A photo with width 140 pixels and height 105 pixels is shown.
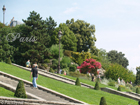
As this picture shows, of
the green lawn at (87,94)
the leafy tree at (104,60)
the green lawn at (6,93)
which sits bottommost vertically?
the green lawn at (87,94)

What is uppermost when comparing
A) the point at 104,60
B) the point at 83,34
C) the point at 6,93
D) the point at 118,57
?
the point at 83,34

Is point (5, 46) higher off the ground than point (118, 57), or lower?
lower

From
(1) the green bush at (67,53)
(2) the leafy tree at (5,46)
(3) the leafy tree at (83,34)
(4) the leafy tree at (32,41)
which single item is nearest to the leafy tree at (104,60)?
(3) the leafy tree at (83,34)

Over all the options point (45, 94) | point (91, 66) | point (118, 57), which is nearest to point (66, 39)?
point (91, 66)

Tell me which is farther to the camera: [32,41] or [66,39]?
[66,39]

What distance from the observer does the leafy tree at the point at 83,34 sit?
52.5 meters

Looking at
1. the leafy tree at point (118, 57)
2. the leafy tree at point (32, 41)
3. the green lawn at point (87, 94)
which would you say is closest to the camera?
the green lawn at point (87, 94)

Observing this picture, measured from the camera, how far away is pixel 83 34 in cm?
5328

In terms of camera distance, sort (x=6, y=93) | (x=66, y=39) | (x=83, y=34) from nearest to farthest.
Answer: (x=6, y=93) → (x=66, y=39) → (x=83, y=34)

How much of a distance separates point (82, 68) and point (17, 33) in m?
15.7

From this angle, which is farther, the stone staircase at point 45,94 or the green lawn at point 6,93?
the stone staircase at point 45,94

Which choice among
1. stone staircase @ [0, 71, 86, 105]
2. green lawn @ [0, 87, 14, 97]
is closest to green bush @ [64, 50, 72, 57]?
stone staircase @ [0, 71, 86, 105]

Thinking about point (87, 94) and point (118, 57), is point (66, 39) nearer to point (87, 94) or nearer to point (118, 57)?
point (87, 94)

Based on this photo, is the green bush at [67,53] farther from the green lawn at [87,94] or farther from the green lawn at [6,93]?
the green lawn at [6,93]
